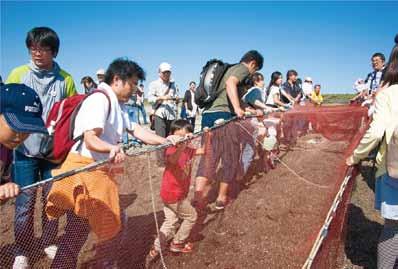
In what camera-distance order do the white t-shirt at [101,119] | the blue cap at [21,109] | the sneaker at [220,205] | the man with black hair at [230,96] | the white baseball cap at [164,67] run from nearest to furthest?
the blue cap at [21,109], the white t-shirt at [101,119], the sneaker at [220,205], the man with black hair at [230,96], the white baseball cap at [164,67]

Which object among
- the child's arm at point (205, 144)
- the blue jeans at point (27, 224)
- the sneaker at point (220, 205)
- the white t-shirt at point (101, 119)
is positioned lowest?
the sneaker at point (220, 205)

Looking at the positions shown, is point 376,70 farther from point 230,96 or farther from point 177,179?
point 177,179

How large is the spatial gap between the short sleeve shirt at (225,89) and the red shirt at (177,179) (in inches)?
56.2

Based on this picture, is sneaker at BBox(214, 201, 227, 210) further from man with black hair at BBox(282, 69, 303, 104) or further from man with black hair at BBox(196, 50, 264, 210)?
man with black hair at BBox(282, 69, 303, 104)

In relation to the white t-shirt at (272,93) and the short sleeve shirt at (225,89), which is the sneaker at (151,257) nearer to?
the short sleeve shirt at (225,89)

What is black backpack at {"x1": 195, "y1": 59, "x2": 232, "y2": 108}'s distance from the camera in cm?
461

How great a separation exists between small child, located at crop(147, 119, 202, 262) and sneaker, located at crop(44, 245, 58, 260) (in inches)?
35.4

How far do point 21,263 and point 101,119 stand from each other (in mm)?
979

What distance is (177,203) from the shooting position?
3.33m

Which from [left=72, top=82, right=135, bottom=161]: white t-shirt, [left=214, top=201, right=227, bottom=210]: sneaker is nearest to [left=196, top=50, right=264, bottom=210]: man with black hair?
[left=214, top=201, right=227, bottom=210]: sneaker

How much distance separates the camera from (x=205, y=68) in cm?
473

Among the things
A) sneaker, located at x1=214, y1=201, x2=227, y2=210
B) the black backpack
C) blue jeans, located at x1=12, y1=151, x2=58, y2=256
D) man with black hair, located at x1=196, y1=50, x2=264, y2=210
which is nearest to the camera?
blue jeans, located at x1=12, y1=151, x2=58, y2=256

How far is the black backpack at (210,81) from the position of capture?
15.1 ft

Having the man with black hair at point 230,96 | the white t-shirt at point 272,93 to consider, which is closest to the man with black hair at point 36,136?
the man with black hair at point 230,96
